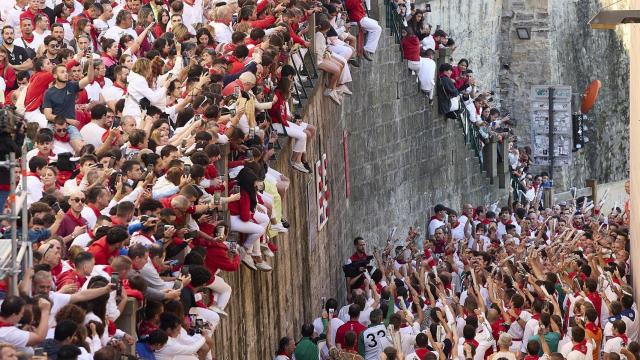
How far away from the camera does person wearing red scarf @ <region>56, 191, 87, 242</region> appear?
50.4 ft

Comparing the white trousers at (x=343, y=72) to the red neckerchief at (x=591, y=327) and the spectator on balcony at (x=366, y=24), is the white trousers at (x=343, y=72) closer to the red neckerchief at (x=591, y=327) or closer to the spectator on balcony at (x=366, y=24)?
the spectator on balcony at (x=366, y=24)

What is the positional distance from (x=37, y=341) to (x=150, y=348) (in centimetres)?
249

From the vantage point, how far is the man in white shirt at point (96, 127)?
18.5 m

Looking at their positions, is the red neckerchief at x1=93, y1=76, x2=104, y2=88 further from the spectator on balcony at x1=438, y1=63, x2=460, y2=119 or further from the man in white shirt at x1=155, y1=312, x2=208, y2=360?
the spectator on balcony at x1=438, y1=63, x2=460, y2=119

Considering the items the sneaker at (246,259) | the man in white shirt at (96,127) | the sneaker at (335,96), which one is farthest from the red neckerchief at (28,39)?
the sneaker at (335,96)

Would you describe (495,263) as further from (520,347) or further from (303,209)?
(520,347)

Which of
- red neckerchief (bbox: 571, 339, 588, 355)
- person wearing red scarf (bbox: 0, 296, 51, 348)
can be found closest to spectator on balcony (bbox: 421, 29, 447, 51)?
red neckerchief (bbox: 571, 339, 588, 355)

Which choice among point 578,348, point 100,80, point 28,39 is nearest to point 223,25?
point 28,39

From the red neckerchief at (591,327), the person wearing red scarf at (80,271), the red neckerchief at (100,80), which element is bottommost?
the red neckerchief at (591,327)

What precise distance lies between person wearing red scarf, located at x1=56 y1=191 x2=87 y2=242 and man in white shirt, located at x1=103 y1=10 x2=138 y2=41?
6013mm

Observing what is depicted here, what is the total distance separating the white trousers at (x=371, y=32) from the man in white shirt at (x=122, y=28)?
845 cm

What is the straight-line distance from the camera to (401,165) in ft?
108

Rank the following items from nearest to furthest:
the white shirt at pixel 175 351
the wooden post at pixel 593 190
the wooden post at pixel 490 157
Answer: the white shirt at pixel 175 351, the wooden post at pixel 490 157, the wooden post at pixel 593 190

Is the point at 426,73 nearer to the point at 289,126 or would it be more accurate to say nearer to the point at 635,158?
the point at 635,158
